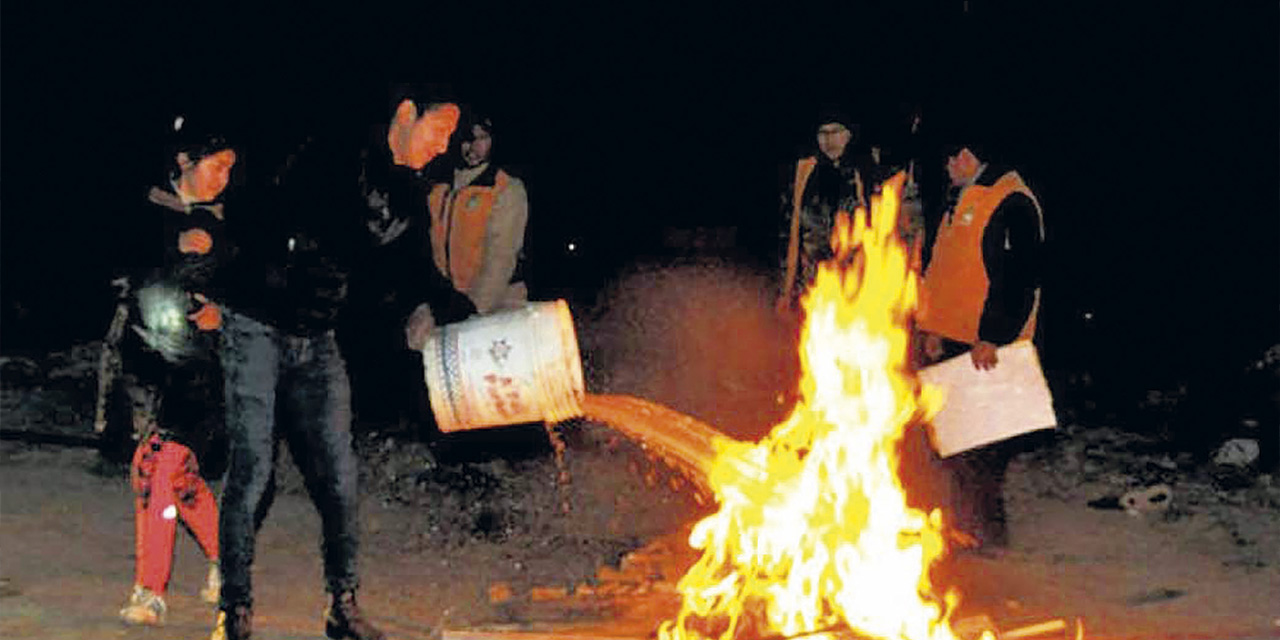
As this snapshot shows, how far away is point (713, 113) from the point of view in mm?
14414

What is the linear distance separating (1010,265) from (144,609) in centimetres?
368

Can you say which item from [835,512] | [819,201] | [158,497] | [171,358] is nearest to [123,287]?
[171,358]

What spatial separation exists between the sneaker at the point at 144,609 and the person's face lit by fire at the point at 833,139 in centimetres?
397

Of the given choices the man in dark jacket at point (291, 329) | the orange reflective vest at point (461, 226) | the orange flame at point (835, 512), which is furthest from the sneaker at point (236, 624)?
the orange reflective vest at point (461, 226)

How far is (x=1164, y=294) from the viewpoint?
12641 millimetres

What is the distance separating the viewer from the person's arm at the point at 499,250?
718 cm

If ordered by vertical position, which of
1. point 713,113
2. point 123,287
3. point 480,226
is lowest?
point 123,287

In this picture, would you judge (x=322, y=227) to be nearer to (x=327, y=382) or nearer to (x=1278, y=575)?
(x=327, y=382)

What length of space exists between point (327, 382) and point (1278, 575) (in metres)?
3.96

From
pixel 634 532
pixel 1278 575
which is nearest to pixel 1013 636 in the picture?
pixel 1278 575

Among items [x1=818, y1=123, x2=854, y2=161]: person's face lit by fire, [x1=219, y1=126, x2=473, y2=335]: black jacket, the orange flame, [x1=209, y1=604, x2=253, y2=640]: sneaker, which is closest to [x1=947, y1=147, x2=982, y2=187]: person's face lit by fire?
the orange flame

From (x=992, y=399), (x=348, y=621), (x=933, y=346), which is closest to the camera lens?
(x=348, y=621)

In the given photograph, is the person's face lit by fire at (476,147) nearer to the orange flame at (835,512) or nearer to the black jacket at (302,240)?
the orange flame at (835,512)

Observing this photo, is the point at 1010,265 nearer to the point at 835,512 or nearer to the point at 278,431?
the point at 835,512
